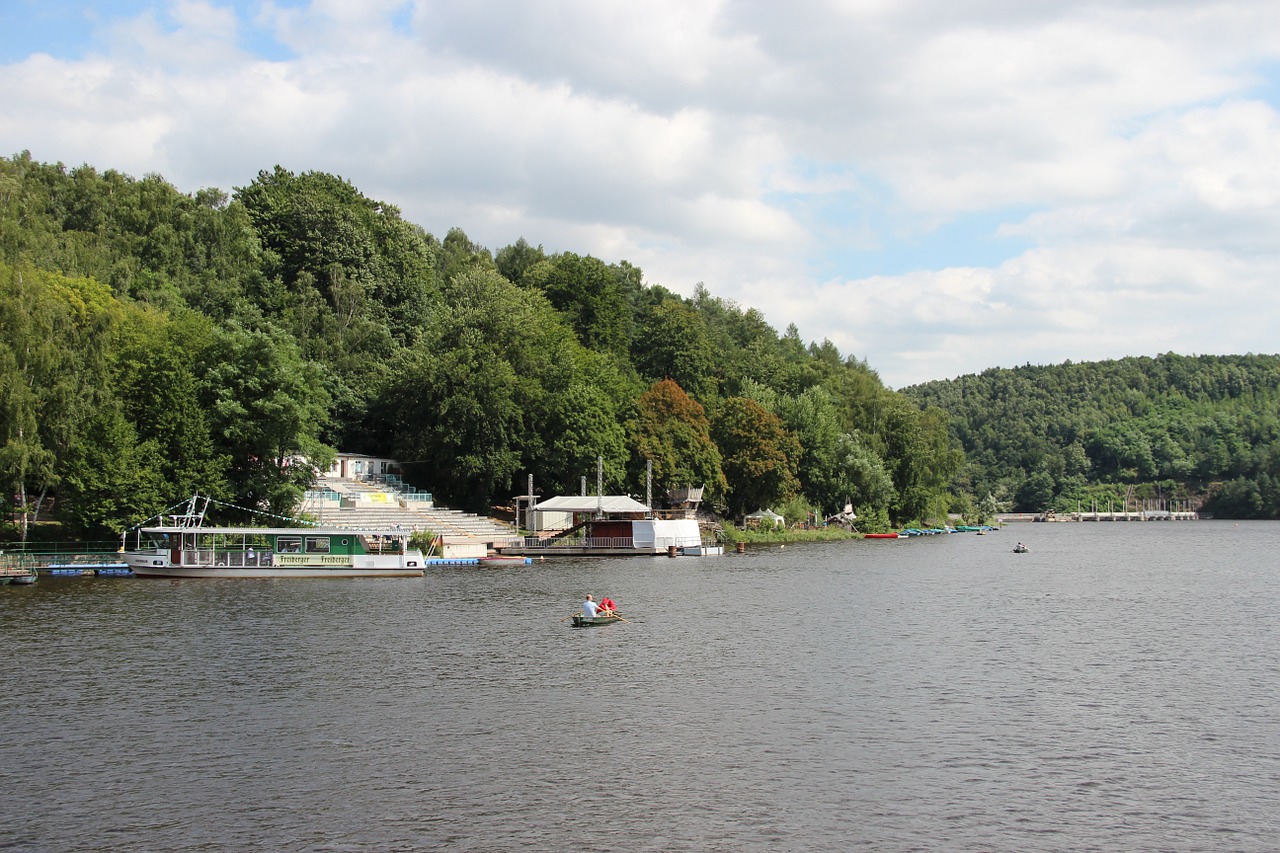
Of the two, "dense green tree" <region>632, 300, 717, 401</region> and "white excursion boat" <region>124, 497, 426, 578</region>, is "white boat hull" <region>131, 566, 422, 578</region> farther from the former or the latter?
"dense green tree" <region>632, 300, 717, 401</region>

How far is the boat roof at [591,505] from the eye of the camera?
8881 cm

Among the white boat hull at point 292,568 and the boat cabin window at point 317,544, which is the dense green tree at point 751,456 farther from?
the boat cabin window at point 317,544

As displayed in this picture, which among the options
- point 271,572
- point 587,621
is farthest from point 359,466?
point 587,621

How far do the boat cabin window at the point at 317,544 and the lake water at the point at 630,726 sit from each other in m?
13.4

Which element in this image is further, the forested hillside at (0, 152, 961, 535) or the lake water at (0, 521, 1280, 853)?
the forested hillside at (0, 152, 961, 535)

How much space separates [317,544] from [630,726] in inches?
1721

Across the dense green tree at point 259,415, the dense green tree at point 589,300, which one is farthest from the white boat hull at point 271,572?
the dense green tree at point 589,300

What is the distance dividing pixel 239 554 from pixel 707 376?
8777 centimetres

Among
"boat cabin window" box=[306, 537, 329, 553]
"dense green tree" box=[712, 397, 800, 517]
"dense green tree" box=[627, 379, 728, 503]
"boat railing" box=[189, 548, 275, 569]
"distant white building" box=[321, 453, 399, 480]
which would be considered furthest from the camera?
"dense green tree" box=[712, 397, 800, 517]

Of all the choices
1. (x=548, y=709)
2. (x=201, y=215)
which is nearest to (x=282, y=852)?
(x=548, y=709)

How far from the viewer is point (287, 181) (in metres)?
124

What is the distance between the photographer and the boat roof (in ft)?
291

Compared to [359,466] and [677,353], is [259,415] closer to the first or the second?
[359,466]

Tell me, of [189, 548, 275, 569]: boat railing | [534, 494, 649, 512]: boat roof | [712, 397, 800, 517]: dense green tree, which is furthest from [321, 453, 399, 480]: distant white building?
[712, 397, 800, 517]: dense green tree
